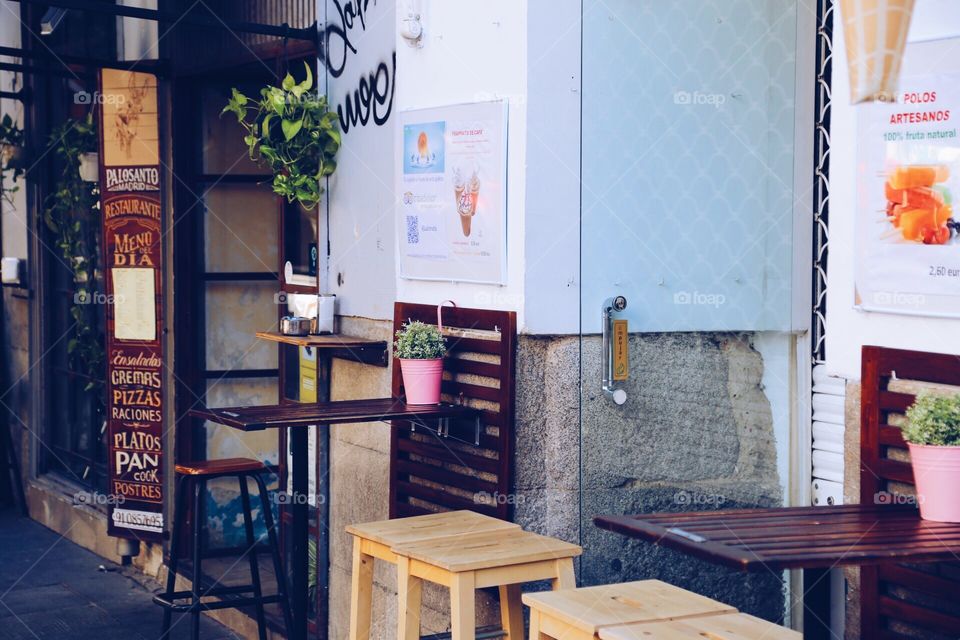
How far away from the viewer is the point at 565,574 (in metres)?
3.70

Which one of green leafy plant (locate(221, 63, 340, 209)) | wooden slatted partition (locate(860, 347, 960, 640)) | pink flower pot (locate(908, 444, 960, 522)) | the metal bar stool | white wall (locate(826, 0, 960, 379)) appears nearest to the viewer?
pink flower pot (locate(908, 444, 960, 522))

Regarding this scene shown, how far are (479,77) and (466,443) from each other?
130 cm

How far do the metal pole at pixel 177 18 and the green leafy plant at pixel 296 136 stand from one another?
191 mm

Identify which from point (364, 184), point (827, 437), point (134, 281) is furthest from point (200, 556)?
point (827, 437)

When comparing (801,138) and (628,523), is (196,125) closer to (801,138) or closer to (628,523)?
(801,138)

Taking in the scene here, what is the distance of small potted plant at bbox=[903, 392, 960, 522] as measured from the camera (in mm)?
3080

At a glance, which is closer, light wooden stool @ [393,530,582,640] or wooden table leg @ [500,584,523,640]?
light wooden stool @ [393,530,582,640]

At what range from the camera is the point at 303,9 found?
18.8 feet

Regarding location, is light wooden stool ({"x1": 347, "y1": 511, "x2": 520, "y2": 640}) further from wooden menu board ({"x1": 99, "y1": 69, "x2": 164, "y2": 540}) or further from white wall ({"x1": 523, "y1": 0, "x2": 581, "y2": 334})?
wooden menu board ({"x1": 99, "y1": 69, "x2": 164, "y2": 540})

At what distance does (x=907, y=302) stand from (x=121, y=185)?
4538 mm

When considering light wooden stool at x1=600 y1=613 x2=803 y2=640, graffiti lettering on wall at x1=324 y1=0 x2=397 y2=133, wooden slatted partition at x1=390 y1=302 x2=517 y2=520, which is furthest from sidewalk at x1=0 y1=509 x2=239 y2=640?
light wooden stool at x1=600 y1=613 x2=803 y2=640

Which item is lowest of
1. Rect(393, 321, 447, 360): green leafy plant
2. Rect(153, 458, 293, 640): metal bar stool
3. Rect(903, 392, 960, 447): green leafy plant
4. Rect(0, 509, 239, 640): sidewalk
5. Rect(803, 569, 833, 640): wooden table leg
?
Rect(0, 509, 239, 640): sidewalk

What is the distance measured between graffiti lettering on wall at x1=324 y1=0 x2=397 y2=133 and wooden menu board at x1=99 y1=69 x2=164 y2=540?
66.1 inches

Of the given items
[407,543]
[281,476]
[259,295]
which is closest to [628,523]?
[407,543]
